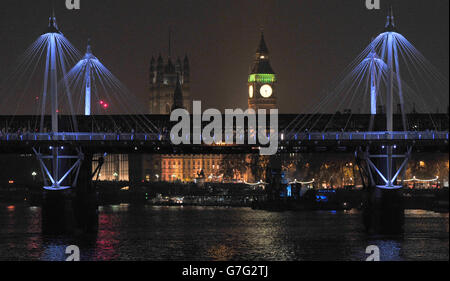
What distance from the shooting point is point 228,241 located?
84.8 meters

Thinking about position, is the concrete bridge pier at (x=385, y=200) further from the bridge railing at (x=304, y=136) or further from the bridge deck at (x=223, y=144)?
the bridge deck at (x=223, y=144)

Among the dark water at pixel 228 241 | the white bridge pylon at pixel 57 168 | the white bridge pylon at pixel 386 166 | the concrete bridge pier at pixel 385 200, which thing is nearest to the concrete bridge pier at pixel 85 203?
the dark water at pixel 228 241

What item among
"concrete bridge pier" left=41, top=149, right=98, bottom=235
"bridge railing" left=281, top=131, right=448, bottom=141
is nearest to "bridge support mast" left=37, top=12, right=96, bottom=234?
"concrete bridge pier" left=41, top=149, right=98, bottom=235

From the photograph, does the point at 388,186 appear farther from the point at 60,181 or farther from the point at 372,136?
the point at 60,181

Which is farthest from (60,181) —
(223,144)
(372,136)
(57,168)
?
(372,136)

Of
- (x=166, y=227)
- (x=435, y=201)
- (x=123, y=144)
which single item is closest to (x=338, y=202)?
(x=435, y=201)

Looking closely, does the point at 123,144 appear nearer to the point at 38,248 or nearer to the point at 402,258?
the point at 38,248

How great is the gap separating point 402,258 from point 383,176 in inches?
876

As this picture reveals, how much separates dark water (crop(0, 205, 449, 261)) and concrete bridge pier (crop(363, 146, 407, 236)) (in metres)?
1.86

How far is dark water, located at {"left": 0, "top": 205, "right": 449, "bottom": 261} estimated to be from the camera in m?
72.6

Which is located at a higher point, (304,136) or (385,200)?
(304,136)

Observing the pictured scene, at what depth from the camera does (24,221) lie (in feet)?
373

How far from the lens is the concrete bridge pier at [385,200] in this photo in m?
88.9

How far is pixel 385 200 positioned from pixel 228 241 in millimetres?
15473
